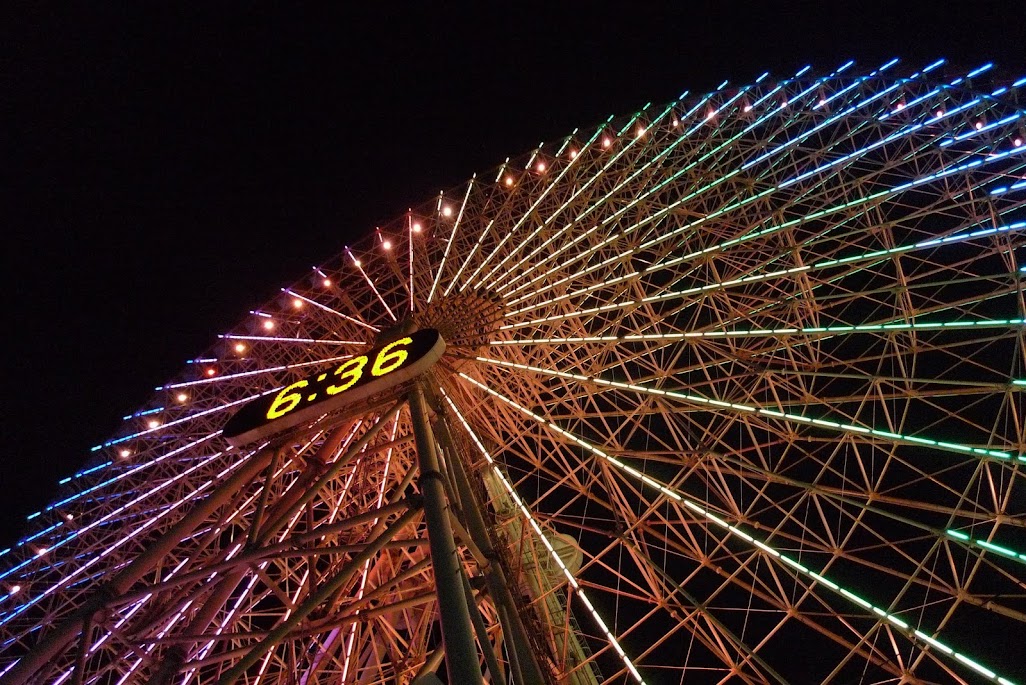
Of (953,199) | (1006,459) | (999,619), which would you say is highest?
(953,199)

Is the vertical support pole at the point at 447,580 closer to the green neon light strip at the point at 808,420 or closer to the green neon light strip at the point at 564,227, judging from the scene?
the green neon light strip at the point at 808,420

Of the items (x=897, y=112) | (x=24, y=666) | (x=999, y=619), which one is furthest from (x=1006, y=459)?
(x=24, y=666)

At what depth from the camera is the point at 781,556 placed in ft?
30.7

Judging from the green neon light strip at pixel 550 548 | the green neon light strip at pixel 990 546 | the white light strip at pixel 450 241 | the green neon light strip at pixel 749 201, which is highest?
the white light strip at pixel 450 241

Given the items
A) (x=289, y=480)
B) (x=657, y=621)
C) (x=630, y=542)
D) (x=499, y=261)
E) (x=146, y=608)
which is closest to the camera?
(x=630, y=542)

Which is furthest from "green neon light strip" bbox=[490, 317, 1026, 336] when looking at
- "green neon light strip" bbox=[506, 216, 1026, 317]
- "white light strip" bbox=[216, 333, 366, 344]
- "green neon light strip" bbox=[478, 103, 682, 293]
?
"white light strip" bbox=[216, 333, 366, 344]

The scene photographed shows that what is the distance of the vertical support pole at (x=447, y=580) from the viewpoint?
554 centimetres

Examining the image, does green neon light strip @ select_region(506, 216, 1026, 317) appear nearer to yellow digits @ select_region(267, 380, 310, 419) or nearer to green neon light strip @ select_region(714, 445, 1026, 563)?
green neon light strip @ select_region(714, 445, 1026, 563)

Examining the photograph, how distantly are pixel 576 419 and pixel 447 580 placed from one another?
28.8ft

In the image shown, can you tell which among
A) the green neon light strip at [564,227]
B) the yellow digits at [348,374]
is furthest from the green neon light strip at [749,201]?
the yellow digits at [348,374]

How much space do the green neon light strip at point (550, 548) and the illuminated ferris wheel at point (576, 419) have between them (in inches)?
2.2

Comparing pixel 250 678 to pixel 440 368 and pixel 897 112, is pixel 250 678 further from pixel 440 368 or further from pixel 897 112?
pixel 897 112

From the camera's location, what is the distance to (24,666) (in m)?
7.48

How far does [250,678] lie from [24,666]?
888cm
